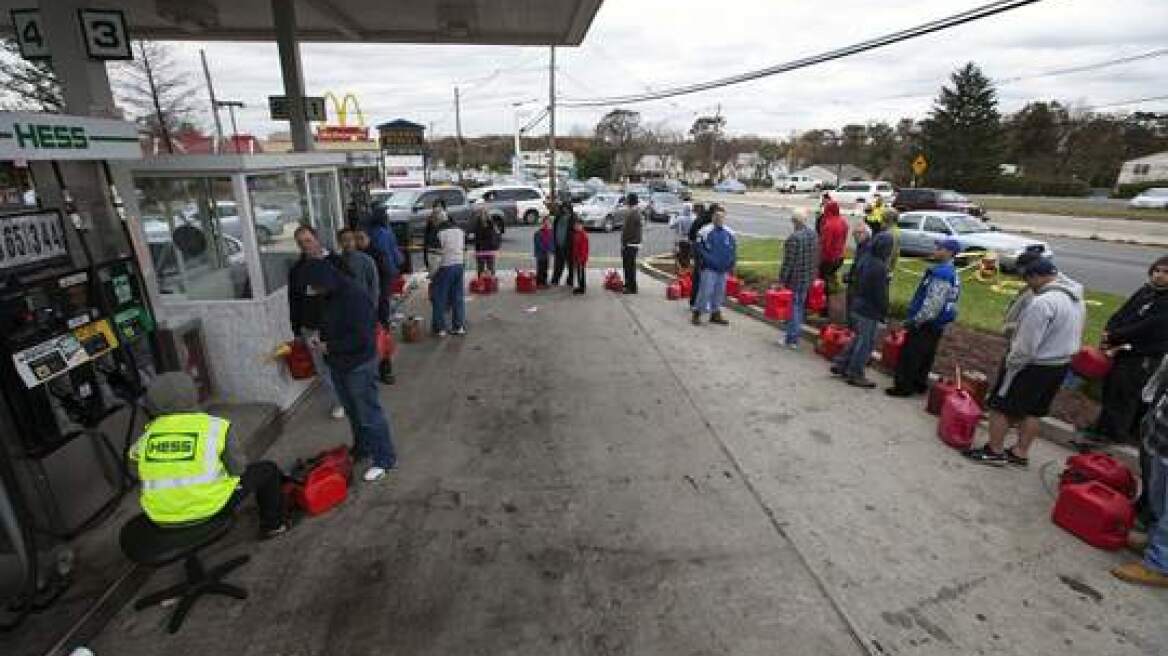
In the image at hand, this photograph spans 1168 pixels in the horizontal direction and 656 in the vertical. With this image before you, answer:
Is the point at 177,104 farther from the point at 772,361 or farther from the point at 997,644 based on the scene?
the point at 997,644

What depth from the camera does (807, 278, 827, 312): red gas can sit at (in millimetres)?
9031

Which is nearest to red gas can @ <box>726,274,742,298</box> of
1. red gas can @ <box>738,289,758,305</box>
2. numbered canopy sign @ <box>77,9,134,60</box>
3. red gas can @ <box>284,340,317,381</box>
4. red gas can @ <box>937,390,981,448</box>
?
red gas can @ <box>738,289,758,305</box>

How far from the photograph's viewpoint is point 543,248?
11.3 m

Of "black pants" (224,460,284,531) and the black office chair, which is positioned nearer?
the black office chair

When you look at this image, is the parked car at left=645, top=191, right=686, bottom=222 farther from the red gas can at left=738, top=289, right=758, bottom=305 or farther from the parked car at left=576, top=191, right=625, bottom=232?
the red gas can at left=738, top=289, right=758, bottom=305

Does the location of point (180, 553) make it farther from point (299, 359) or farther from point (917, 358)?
point (917, 358)

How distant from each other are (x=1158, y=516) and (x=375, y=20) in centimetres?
1202

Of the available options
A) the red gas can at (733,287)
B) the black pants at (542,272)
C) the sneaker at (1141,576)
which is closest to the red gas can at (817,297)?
the red gas can at (733,287)

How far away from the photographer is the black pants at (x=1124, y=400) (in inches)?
189

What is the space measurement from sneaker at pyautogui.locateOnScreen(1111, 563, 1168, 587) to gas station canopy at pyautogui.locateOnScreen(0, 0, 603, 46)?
8.42m

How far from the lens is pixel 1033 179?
48.2m

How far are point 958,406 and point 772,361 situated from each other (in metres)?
2.59

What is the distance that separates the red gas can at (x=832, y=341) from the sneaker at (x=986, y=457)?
7.90ft

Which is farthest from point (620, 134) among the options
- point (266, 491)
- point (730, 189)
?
point (266, 491)
